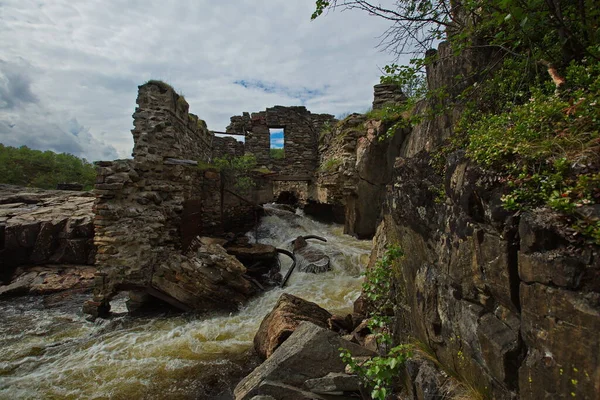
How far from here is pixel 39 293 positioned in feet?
27.8

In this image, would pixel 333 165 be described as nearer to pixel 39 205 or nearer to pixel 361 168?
pixel 361 168

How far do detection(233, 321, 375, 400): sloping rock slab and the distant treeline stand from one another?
21783 millimetres

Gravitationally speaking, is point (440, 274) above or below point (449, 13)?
below

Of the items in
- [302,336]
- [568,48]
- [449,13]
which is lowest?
[302,336]

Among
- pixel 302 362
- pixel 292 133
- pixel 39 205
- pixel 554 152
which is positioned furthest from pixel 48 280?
pixel 292 133

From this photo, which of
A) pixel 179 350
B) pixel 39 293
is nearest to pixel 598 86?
pixel 179 350

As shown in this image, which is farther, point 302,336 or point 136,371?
point 136,371

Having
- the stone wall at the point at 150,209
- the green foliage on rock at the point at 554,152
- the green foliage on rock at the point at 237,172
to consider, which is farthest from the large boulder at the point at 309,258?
the green foliage on rock at the point at 554,152

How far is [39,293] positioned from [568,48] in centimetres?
1234

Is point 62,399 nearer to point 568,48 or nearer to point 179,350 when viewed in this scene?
point 179,350

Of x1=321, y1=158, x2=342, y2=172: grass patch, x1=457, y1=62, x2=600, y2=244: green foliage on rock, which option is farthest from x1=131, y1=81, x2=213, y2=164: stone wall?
x1=457, y1=62, x2=600, y2=244: green foliage on rock

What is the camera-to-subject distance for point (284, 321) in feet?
15.0

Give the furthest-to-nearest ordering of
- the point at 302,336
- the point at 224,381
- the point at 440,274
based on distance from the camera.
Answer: the point at 224,381 → the point at 302,336 → the point at 440,274

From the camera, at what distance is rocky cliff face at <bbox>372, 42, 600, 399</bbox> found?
55.3 inches
